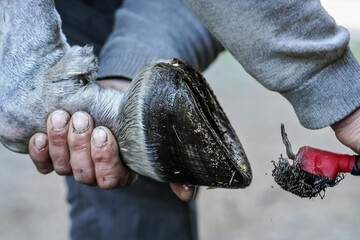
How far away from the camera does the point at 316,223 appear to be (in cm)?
345

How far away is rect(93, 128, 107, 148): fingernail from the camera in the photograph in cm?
141

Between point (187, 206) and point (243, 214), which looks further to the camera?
point (243, 214)

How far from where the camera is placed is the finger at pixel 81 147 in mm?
1421

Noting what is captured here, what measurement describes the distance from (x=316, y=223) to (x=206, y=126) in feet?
7.80

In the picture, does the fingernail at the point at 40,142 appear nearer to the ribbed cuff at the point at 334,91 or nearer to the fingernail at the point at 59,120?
the fingernail at the point at 59,120

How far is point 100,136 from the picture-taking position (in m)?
1.42

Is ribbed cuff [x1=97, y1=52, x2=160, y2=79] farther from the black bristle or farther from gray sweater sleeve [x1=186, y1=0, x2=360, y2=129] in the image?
the black bristle

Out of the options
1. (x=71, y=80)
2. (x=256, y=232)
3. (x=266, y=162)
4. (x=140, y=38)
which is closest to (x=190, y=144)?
(x=71, y=80)

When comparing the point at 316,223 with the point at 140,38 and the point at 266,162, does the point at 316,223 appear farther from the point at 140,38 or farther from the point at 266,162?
the point at 140,38

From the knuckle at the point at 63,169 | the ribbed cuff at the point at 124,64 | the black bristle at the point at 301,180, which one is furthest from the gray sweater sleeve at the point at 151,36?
the black bristle at the point at 301,180

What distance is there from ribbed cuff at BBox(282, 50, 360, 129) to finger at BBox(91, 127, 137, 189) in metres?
0.44

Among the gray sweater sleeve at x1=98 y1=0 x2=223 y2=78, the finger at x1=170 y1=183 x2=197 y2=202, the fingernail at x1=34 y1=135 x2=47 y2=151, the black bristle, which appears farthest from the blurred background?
the black bristle

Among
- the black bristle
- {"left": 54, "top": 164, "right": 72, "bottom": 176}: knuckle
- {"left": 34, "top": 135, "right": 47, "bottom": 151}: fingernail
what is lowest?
{"left": 54, "top": 164, "right": 72, "bottom": 176}: knuckle

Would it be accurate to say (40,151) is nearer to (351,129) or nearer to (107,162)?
(107,162)
